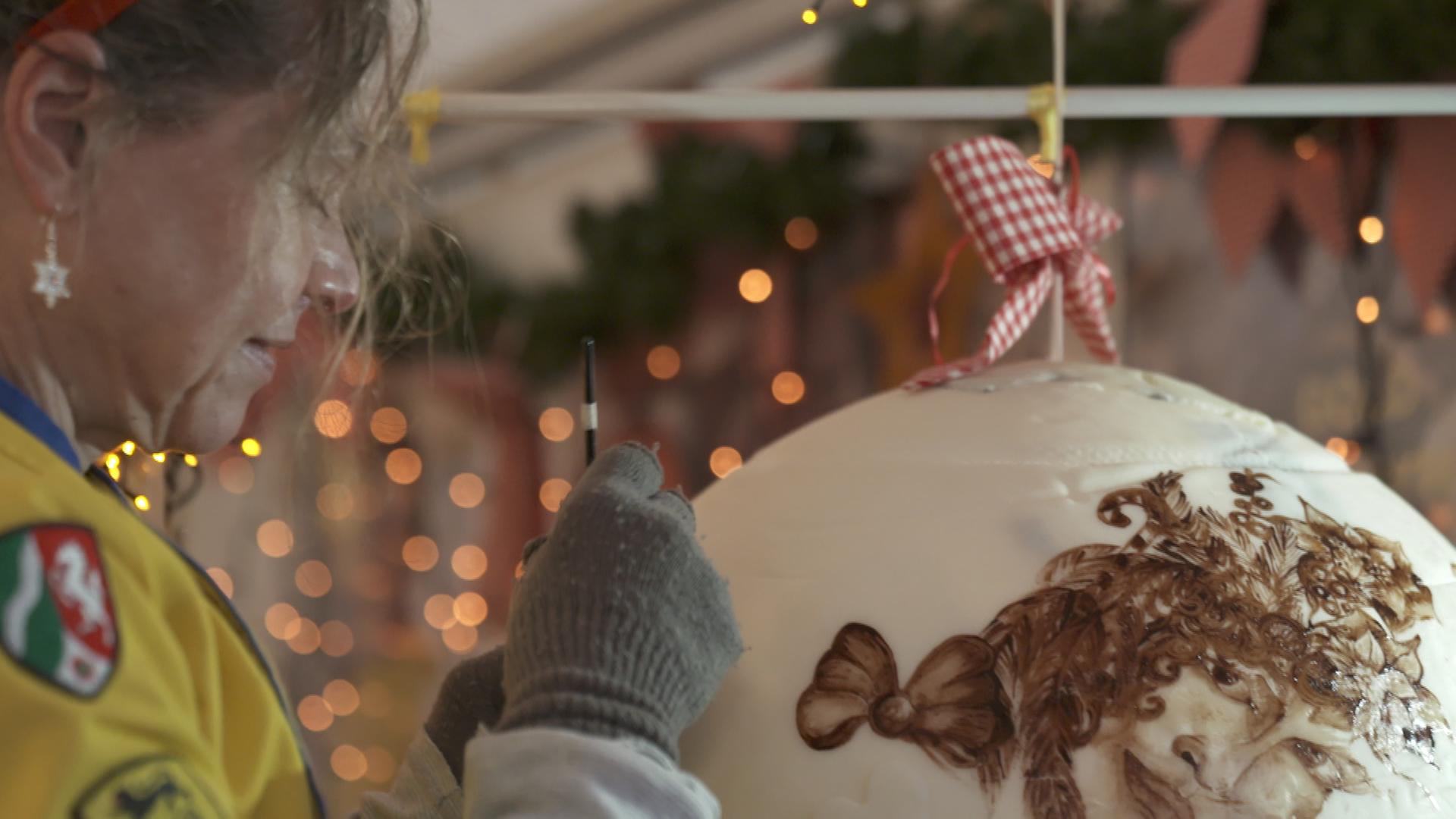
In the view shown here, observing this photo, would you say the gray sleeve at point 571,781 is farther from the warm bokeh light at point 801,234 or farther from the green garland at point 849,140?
the warm bokeh light at point 801,234

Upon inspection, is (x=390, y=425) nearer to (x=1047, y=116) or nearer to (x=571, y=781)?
(x=1047, y=116)

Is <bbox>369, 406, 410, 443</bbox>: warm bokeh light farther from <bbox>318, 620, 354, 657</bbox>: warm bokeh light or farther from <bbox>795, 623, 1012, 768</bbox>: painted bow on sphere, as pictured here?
<bbox>795, 623, 1012, 768</bbox>: painted bow on sphere

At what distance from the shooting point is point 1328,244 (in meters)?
1.80

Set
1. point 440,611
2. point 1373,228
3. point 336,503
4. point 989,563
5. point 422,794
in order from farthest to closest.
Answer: point 336,503
point 440,611
point 1373,228
point 422,794
point 989,563

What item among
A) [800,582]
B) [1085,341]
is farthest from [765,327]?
[800,582]

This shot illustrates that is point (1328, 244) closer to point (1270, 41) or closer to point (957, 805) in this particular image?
point (1270, 41)

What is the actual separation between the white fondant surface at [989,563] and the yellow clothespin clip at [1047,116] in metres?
0.14

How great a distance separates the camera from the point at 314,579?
135 inches

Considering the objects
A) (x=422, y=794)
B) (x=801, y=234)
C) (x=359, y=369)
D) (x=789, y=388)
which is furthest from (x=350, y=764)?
(x=422, y=794)

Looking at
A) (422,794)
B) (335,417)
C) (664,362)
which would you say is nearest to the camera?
(422,794)

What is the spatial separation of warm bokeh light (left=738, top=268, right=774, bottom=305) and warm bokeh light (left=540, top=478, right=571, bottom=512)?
0.63 meters

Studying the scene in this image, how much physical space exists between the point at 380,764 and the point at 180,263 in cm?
272

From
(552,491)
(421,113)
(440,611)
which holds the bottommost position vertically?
(440,611)

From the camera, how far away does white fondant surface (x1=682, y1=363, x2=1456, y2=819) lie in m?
0.58
